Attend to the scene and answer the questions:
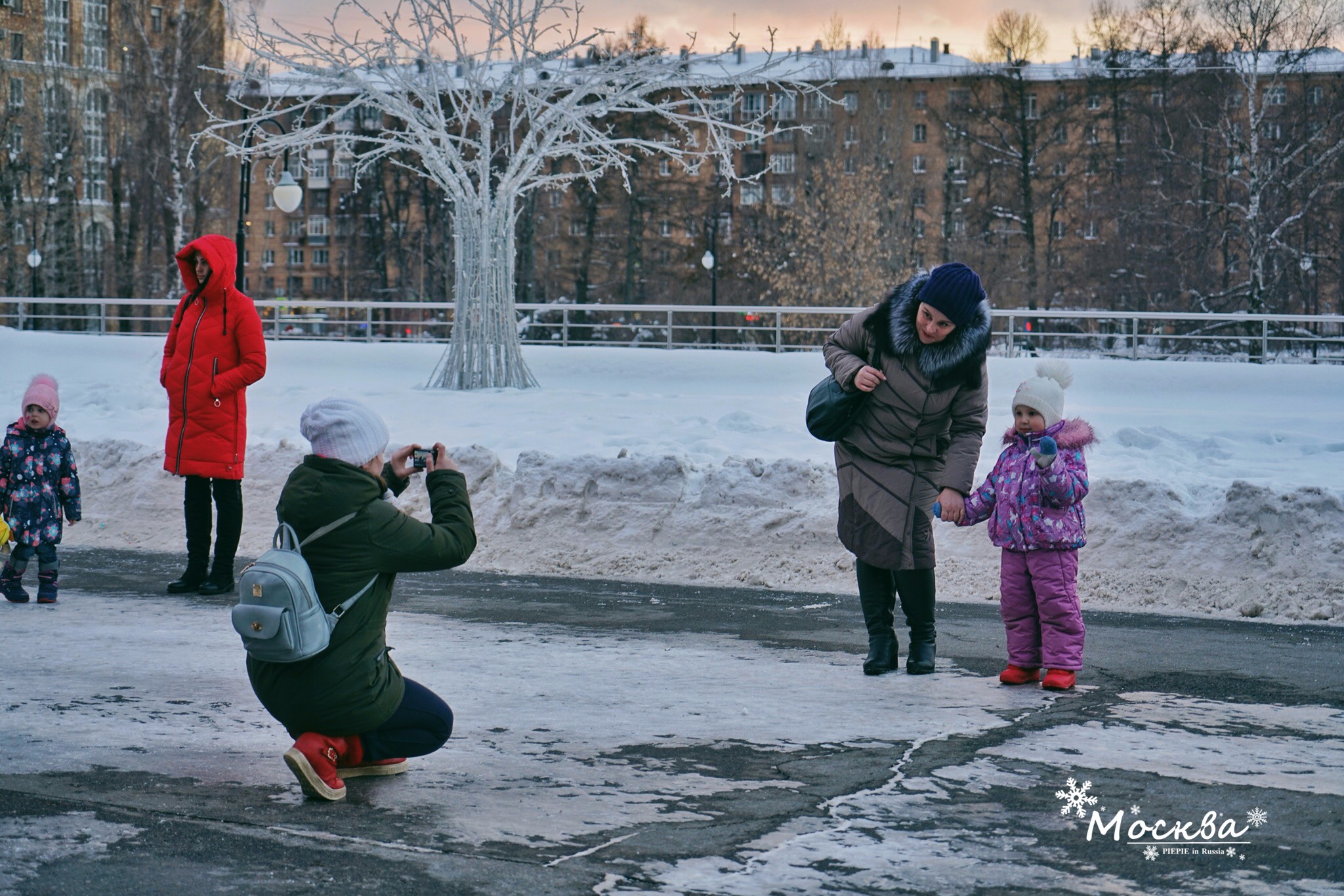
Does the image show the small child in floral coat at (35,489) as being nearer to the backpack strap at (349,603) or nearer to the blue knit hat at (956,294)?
the backpack strap at (349,603)

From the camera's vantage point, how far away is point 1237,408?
17281 millimetres

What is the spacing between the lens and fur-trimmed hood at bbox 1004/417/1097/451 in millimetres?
5738

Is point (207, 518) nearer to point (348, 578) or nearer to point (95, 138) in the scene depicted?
point (348, 578)

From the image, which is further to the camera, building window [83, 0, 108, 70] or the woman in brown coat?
building window [83, 0, 108, 70]

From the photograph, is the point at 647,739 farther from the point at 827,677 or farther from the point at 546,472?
the point at 546,472

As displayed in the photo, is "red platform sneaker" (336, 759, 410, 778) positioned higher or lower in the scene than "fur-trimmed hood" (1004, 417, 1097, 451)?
lower

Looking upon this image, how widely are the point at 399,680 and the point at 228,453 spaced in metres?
4.24

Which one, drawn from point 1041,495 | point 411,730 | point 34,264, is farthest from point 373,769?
point 34,264

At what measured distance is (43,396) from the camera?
25.2 ft

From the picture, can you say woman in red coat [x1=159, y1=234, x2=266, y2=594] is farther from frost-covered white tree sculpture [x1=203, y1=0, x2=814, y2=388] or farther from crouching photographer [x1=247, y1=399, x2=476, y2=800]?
frost-covered white tree sculpture [x1=203, y1=0, x2=814, y2=388]

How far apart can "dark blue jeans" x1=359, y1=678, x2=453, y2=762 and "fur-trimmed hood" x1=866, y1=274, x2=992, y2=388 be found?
7.69 ft

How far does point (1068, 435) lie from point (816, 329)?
1755 cm

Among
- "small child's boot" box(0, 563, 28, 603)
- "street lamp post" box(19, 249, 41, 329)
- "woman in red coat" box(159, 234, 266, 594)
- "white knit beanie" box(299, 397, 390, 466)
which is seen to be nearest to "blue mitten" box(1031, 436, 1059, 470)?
"white knit beanie" box(299, 397, 390, 466)

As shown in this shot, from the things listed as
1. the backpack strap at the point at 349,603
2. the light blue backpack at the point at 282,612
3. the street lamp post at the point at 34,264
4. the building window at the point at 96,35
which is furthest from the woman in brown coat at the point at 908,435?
the building window at the point at 96,35
